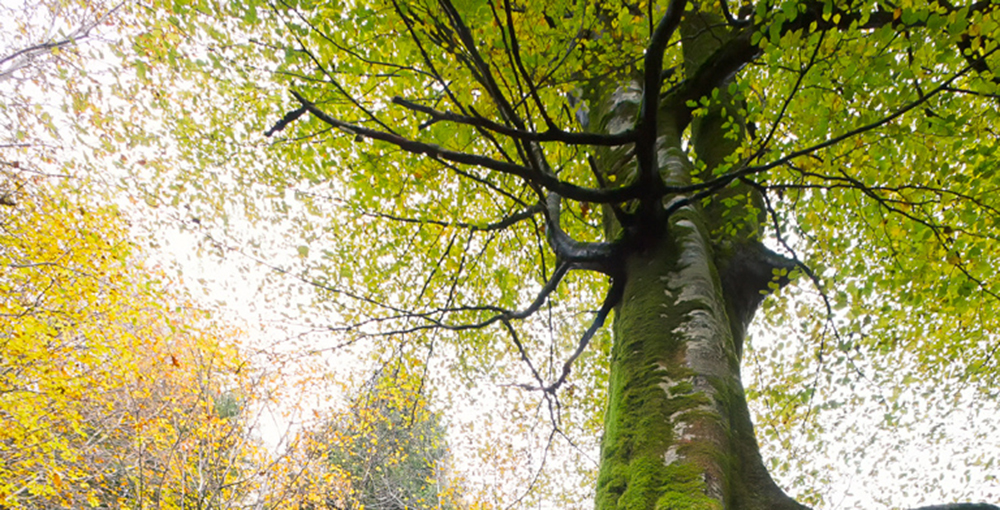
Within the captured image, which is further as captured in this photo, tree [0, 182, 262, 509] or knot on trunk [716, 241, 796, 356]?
tree [0, 182, 262, 509]

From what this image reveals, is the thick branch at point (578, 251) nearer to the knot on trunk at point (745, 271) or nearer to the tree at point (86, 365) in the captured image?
the knot on trunk at point (745, 271)

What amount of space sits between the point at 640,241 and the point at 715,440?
4.12ft

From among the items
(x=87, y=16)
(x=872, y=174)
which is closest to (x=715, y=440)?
(x=872, y=174)

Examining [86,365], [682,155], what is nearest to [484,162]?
[682,155]

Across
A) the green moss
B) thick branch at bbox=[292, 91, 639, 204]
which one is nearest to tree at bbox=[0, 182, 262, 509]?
thick branch at bbox=[292, 91, 639, 204]

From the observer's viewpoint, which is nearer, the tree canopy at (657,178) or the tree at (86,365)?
the tree canopy at (657,178)

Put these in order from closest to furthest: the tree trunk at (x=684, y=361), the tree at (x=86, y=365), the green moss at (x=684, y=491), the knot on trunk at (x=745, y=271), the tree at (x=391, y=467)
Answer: the green moss at (x=684, y=491) < the tree trunk at (x=684, y=361) < the knot on trunk at (x=745, y=271) < the tree at (x=86, y=365) < the tree at (x=391, y=467)

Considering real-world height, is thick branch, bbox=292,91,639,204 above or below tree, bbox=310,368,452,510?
below

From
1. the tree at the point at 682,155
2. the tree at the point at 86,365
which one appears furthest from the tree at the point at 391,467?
the tree at the point at 682,155

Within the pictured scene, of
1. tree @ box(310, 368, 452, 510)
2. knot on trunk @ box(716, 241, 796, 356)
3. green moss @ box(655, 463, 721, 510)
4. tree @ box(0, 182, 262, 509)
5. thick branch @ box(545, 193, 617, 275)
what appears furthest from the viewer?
tree @ box(310, 368, 452, 510)

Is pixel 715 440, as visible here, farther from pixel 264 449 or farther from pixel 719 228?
pixel 264 449

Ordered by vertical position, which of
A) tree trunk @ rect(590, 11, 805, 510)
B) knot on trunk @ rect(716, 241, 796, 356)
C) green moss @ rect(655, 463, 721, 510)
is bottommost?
green moss @ rect(655, 463, 721, 510)

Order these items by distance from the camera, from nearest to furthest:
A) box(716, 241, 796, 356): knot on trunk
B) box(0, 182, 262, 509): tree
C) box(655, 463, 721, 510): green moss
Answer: box(655, 463, 721, 510): green moss → box(716, 241, 796, 356): knot on trunk → box(0, 182, 262, 509): tree

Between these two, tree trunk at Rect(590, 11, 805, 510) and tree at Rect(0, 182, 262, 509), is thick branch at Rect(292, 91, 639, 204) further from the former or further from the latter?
tree at Rect(0, 182, 262, 509)
